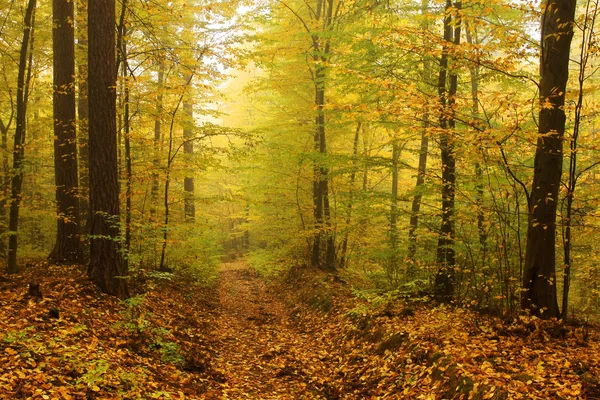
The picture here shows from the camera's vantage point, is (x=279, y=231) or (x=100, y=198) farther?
(x=279, y=231)

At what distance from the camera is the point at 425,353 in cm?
585

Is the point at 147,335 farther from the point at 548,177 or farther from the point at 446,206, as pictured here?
the point at 548,177

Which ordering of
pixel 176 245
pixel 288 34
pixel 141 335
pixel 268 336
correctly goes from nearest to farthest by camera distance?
pixel 141 335 < pixel 268 336 < pixel 176 245 < pixel 288 34

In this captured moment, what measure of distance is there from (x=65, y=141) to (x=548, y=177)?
10.2 meters

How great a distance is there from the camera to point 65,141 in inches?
345

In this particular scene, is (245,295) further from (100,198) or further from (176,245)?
(100,198)

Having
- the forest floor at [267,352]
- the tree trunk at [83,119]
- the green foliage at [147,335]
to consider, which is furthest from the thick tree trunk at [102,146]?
the tree trunk at [83,119]

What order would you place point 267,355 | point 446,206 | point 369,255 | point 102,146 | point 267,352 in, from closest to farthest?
point 102,146, point 267,355, point 267,352, point 446,206, point 369,255

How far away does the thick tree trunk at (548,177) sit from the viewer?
6078mm

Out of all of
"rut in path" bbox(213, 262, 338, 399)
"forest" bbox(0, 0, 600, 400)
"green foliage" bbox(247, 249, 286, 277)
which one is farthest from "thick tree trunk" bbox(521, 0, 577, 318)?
"green foliage" bbox(247, 249, 286, 277)

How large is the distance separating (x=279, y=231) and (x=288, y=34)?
8.44 metres

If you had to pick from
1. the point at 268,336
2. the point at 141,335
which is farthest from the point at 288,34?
the point at 141,335

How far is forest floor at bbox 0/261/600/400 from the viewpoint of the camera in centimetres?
435

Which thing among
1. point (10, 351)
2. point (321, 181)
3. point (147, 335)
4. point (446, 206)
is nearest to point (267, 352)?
point (147, 335)
